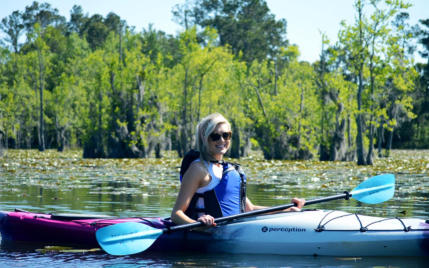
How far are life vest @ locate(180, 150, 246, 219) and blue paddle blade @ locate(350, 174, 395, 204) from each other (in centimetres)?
158

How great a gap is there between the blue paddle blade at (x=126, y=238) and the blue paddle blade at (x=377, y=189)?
230 cm

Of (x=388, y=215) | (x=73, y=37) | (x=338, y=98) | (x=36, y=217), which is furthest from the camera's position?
(x=73, y=37)

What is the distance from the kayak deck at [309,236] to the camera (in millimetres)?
5938

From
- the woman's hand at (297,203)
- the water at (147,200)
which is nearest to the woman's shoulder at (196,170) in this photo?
the water at (147,200)

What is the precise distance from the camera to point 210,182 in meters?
5.73

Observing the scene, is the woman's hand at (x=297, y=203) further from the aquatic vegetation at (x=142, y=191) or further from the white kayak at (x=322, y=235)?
the aquatic vegetation at (x=142, y=191)

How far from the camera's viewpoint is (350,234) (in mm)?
6008

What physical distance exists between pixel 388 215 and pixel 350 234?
2.67 metres

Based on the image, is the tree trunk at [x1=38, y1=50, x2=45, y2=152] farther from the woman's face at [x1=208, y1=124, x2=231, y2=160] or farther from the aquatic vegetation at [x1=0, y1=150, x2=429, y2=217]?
the woman's face at [x1=208, y1=124, x2=231, y2=160]

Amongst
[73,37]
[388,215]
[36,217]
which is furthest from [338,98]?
[73,37]

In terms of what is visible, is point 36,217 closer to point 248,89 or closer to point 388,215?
point 388,215

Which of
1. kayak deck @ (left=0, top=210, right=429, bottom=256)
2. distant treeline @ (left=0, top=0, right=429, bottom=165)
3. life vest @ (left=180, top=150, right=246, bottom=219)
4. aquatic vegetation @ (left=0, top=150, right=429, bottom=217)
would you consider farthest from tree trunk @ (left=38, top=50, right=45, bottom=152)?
life vest @ (left=180, top=150, right=246, bottom=219)

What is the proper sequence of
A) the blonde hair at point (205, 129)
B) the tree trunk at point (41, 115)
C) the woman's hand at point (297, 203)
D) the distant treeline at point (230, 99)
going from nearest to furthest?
the blonde hair at point (205, 129), the woman's hand at point (297, 203), the distant treeline at point (230, 99), the tree trunk at point (41, 115)

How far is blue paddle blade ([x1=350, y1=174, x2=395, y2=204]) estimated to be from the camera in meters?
6.87
